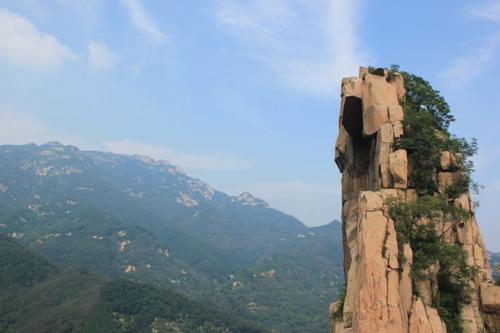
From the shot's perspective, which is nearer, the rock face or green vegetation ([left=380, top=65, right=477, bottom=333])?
the rock face

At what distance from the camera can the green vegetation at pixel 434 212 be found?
82.8 feet

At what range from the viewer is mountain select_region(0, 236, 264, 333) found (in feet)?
500

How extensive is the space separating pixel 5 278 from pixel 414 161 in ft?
636

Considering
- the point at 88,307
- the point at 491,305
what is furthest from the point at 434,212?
the point at 88,307

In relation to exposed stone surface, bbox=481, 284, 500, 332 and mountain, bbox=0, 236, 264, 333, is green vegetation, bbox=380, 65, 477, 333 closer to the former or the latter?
exposed stone surface, bbox=481, 284, 500, 332

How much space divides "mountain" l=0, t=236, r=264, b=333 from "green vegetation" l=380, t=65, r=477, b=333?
13813cm

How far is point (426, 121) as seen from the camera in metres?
30.6

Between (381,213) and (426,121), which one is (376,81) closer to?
(426,121)

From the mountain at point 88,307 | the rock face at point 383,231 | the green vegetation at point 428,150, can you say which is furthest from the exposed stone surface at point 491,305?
the mountain at point 88,307

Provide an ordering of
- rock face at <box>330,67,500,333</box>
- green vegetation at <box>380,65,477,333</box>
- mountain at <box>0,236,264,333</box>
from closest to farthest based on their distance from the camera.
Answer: rock face at <box>330,67,500,333</box> → green vegetation at <box>380,65,477,333</box> → mountain at <box>0,236,264,333</box>

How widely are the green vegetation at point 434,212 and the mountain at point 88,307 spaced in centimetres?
13813

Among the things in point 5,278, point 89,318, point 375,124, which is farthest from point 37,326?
point 375,124

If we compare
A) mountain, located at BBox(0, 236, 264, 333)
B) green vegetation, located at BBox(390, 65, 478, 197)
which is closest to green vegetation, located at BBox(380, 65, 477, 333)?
green vegetation, located at BBox(390, 65, 478, 197)

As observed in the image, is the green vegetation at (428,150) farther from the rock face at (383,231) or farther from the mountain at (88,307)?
the mountain at (88,307)
